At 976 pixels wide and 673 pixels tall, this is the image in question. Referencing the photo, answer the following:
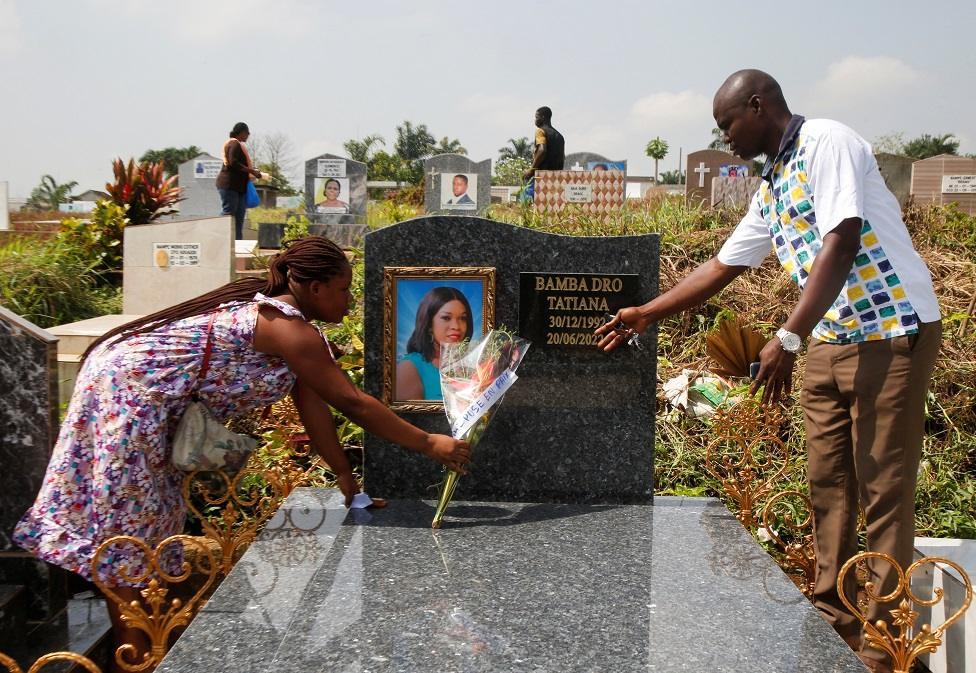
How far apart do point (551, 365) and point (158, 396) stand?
1.39m

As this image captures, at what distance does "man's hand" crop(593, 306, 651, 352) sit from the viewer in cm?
310

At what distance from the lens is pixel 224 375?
2.64 metres

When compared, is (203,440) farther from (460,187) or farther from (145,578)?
(460,187)

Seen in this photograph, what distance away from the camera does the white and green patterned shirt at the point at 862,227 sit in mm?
2520

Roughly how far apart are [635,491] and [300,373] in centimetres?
139

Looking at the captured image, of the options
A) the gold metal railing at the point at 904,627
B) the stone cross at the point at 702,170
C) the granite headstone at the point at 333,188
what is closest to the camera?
the gold metal railing at the point at 904,627

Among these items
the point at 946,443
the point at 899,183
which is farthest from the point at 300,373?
the point at 899,183

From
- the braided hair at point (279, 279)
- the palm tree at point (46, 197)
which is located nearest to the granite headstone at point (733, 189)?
the braided hair at point (279, 279)

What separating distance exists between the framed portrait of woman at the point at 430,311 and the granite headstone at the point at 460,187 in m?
9.68

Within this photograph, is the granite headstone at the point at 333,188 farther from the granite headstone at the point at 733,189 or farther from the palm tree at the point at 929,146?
the palm tree at the point at 929,146

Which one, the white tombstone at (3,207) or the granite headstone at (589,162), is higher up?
the granite headstone at (589,162)

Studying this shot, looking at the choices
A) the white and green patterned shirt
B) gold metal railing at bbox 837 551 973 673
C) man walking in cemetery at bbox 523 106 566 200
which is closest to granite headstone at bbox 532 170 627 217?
man walking in cemetery at bbox 523 106 566 200

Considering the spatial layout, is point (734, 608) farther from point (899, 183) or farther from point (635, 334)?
point (899, 183)

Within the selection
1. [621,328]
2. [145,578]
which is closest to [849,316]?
[621,328]
